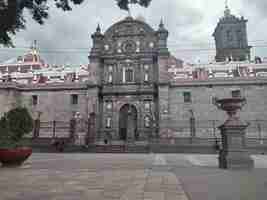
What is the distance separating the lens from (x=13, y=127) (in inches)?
482

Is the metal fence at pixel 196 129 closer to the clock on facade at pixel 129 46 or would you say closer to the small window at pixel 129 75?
the small window at pixel 129 75

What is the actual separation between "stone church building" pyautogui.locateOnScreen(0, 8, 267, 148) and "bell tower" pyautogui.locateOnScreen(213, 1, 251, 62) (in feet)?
103

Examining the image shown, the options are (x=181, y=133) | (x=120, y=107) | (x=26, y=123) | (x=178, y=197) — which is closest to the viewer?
(x=178, y=197)

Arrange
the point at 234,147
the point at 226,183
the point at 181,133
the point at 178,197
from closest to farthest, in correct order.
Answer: the point at 178,197
the point at 226,183
the point at 234,147
the point at 181,133

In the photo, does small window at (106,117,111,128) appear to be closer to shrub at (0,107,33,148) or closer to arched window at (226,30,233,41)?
shrub at (0,107,33,148)

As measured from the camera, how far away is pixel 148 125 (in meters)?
33.9

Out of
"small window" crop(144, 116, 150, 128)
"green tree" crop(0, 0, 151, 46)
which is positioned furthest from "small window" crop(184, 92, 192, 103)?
"green tree" crop(0, 0, 151, 46)

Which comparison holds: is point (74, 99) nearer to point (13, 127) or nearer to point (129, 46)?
point (129, 46)

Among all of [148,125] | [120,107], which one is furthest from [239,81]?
[120,107]

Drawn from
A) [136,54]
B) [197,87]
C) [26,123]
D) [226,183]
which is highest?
[136,54]

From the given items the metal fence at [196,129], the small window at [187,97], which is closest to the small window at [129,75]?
the small window at [187,97]

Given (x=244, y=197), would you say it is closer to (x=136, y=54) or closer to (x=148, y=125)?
(x=148, y=125)

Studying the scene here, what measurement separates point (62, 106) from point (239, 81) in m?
24.5

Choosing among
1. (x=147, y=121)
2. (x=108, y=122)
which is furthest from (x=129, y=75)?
(x=108, y=122)
